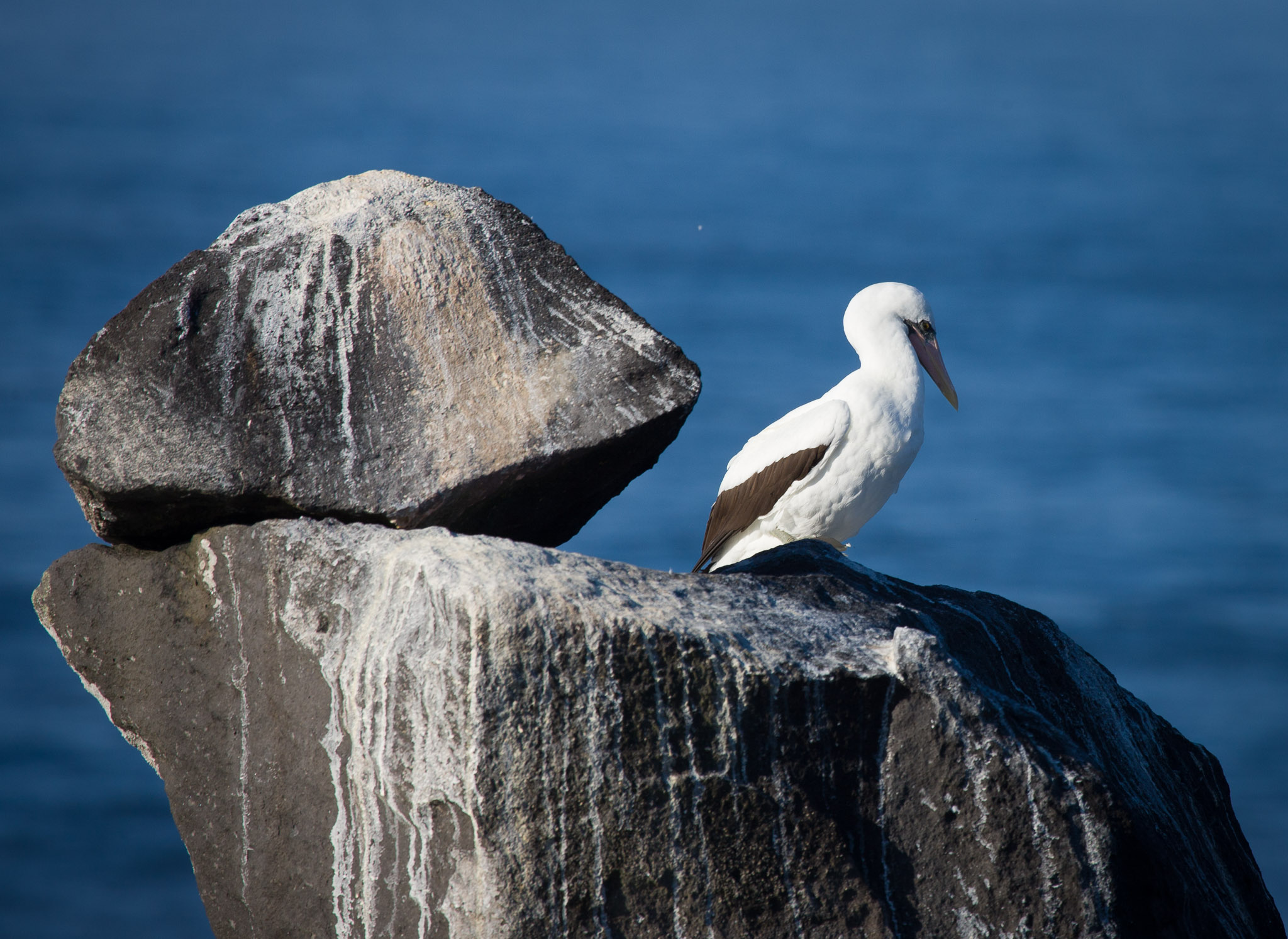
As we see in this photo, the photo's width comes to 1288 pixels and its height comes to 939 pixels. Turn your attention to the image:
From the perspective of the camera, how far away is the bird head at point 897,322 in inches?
290

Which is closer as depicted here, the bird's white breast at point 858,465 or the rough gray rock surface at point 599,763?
the rough gray rock surface at point 599,763

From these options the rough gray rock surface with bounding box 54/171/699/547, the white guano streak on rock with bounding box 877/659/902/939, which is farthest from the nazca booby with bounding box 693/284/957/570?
the white guano streak on rock with bounding box 877/659/902/939

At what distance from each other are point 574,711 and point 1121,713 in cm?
295

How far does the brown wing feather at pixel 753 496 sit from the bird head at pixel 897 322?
790mm

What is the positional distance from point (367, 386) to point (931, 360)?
3.68 meters

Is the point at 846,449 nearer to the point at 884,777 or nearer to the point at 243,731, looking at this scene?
the point at 884,777

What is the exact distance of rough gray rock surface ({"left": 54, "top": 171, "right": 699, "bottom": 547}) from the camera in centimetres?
496

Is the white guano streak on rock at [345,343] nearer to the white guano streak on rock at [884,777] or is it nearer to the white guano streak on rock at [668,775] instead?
the white guano streak on rock at [668,775]

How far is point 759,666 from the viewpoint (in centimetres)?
426

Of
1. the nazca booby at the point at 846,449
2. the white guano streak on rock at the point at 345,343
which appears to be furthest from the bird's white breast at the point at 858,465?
the white guano streak on rock at the point at 345,343

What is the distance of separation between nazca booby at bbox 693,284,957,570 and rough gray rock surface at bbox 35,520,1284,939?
2.23 metres

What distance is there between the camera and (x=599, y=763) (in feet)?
13.6

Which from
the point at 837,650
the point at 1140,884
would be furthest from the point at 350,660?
the point at 1140,884

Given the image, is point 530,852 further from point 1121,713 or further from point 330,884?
point 1121,713
